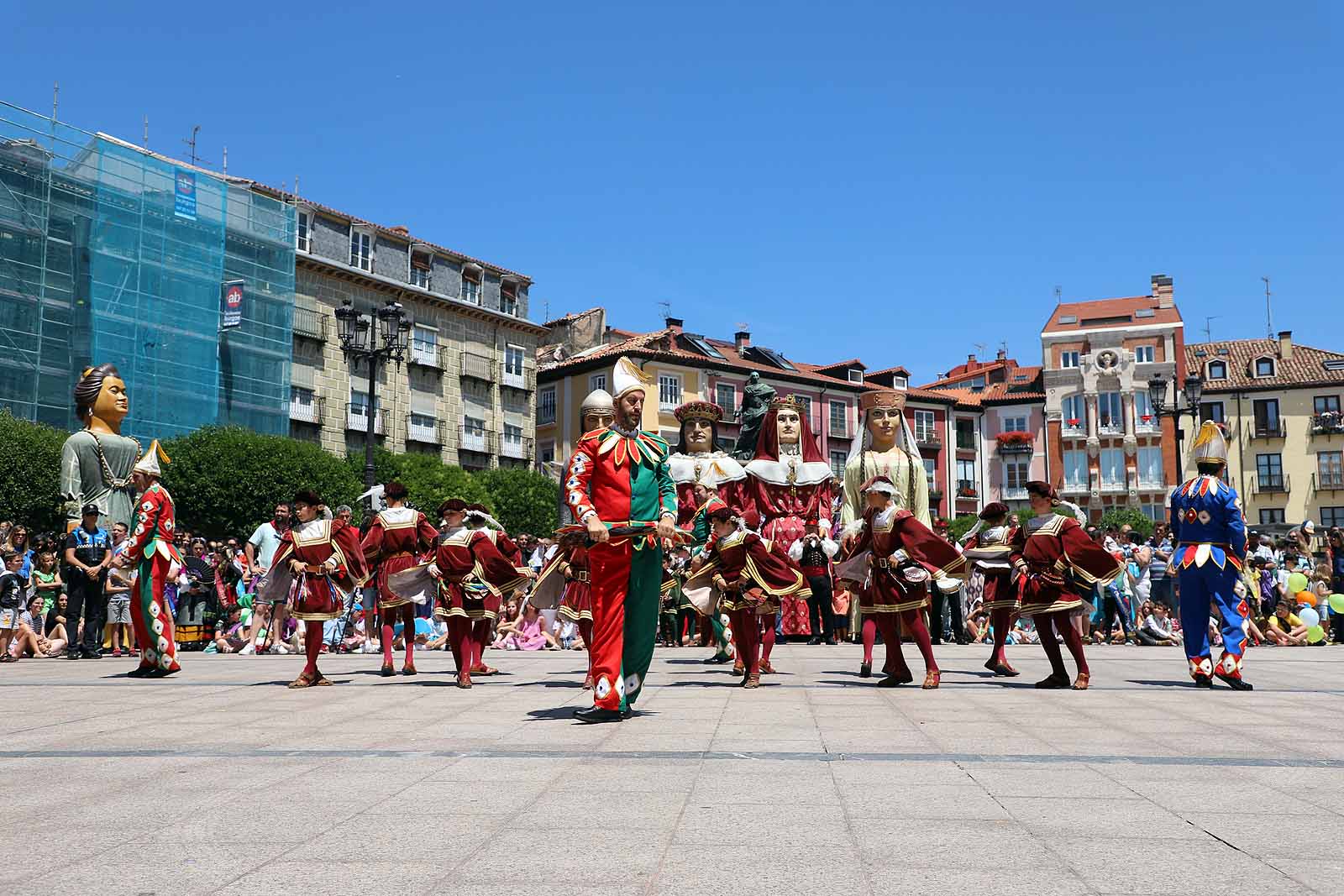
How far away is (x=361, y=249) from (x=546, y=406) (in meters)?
14.7

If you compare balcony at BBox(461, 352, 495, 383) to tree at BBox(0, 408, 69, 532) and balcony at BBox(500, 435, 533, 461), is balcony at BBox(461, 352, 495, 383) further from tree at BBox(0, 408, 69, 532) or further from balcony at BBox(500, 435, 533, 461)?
tree at BBox(0, 408, 69, 532)

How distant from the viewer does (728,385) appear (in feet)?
209

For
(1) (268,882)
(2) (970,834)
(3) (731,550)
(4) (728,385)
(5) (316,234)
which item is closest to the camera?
(1) (268,882)

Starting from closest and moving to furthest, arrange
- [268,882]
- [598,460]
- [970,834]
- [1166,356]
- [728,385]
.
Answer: [268,882] < [970,834] < [598,460] < [728,385] < [1166,356]

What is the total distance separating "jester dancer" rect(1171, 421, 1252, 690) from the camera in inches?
414

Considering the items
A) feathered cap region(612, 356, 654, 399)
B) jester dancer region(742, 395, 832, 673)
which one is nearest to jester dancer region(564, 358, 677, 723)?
feathered cap region(612, 356, 654, 399)

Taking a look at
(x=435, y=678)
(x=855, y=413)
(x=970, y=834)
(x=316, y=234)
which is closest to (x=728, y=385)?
(x=855, y=413)

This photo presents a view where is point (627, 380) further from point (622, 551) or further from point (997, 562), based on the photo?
point (997, 562)

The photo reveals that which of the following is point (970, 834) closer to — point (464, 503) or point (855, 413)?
point (464, 503)

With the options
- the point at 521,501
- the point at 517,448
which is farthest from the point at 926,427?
the point at 521,501

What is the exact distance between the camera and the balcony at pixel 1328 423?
216 feet

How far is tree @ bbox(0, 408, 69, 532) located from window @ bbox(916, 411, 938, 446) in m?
50.1

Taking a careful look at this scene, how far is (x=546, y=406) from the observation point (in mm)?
64250

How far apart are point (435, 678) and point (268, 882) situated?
8279 millimetres
